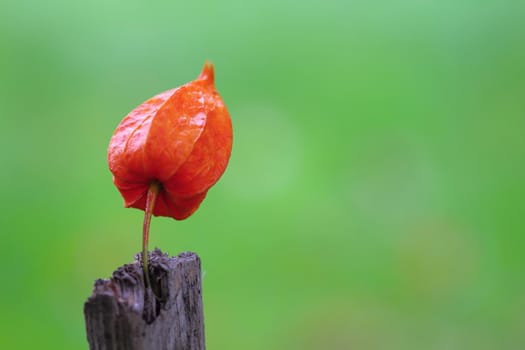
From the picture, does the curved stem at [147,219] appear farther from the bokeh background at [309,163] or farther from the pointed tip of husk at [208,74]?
the bokeh background at [309,163]

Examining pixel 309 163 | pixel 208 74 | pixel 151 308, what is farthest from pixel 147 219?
pixel 309 163

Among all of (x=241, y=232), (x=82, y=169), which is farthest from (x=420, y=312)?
(x=82, y=169)

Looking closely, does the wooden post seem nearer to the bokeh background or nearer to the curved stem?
the curved stem

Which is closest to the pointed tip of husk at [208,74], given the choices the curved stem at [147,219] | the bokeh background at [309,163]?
the curved stem at [147,219]

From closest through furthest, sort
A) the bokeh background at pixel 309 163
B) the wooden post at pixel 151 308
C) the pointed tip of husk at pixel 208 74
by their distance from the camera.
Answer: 1. the wooden post at pixel 151 308
2. the pointed tip of husk at pixel 208 74
3. the bokeh background at pixel 309 163

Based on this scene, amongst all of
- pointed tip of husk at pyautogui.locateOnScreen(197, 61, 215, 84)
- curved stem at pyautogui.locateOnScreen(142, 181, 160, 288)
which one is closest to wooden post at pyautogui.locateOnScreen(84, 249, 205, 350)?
curved stem at pyautogui.locateOnScreen(142, 181, 160, 288)

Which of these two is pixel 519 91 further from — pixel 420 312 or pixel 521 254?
pixel 420 312

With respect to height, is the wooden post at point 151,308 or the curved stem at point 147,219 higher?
the curved stem at point 147,219
